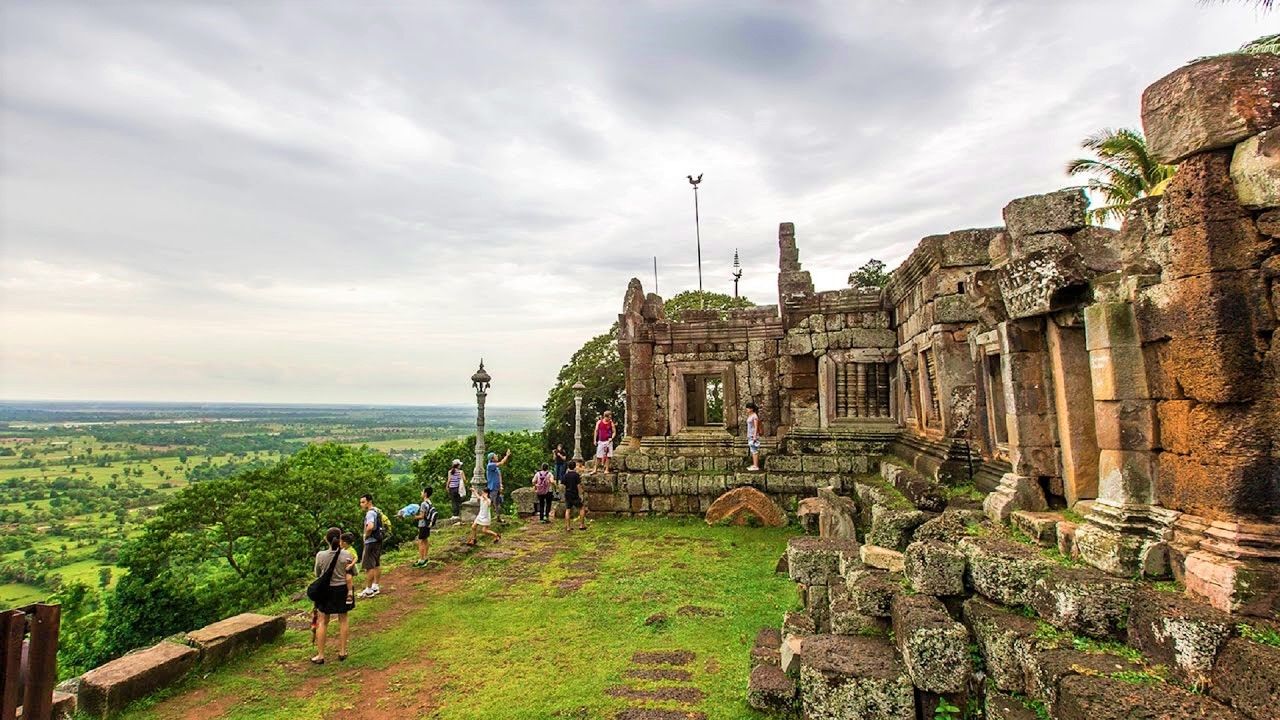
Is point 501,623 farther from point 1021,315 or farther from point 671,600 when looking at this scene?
point 1021,315

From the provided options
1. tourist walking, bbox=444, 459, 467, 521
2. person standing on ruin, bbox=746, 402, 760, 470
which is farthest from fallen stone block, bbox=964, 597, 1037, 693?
tourist walking, bbox=444, 459, 467, 521

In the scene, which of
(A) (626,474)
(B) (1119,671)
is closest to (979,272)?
(B) (1119,671)

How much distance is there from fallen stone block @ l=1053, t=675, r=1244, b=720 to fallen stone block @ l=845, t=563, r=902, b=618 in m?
1.52

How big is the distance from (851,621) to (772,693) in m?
0.80

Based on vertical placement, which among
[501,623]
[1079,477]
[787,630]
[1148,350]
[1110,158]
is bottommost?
[501,623]

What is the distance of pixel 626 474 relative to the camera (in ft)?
43.0

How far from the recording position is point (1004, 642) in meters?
3.53

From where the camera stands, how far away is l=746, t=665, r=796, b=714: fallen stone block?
434 cm

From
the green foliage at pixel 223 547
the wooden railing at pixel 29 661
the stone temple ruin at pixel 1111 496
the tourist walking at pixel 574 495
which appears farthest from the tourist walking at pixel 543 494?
the wooden railing at pixel 29 661

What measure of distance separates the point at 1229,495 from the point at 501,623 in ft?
21.4

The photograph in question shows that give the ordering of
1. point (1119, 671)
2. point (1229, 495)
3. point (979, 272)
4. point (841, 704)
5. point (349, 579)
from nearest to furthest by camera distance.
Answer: point (1119, 671)
point (1229, 495)
point (841, 704)
point (979, 272)
point (349, 579)

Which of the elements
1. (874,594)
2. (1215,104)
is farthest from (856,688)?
(1215,104)

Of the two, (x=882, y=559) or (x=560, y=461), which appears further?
(x=560, y=461)

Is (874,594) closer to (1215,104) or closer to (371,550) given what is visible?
(1215,104)
